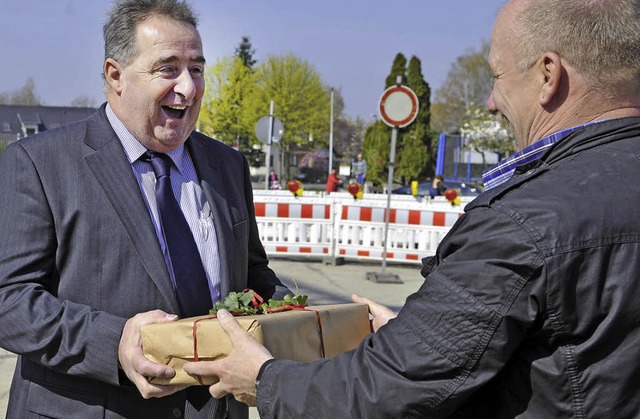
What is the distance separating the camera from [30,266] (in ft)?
7.30

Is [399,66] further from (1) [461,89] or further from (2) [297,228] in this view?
(1) [461,89]

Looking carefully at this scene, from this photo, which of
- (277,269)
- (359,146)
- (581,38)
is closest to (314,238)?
(277,269)

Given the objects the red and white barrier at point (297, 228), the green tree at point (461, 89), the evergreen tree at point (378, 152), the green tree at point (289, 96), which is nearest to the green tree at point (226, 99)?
the green tree at point (289, 96)

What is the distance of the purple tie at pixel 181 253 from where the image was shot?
2.38 meters

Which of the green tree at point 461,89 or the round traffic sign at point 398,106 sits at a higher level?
the green tree at point 461,89

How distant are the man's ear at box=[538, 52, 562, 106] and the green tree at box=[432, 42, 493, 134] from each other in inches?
2921

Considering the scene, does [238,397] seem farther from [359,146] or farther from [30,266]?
[359,146]

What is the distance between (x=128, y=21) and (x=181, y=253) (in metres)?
0.79

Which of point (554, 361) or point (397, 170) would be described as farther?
point (397, 170)

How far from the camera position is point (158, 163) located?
8.22 ft

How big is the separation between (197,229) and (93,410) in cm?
67

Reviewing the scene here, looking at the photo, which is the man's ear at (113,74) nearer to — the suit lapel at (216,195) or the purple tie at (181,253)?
the purple tie at (181,253)

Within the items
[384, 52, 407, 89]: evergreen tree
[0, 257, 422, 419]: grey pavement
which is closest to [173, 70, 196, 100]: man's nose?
[0, 257, 422, 419]: grey pavement

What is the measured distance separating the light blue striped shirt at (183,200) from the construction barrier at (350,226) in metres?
9.18
